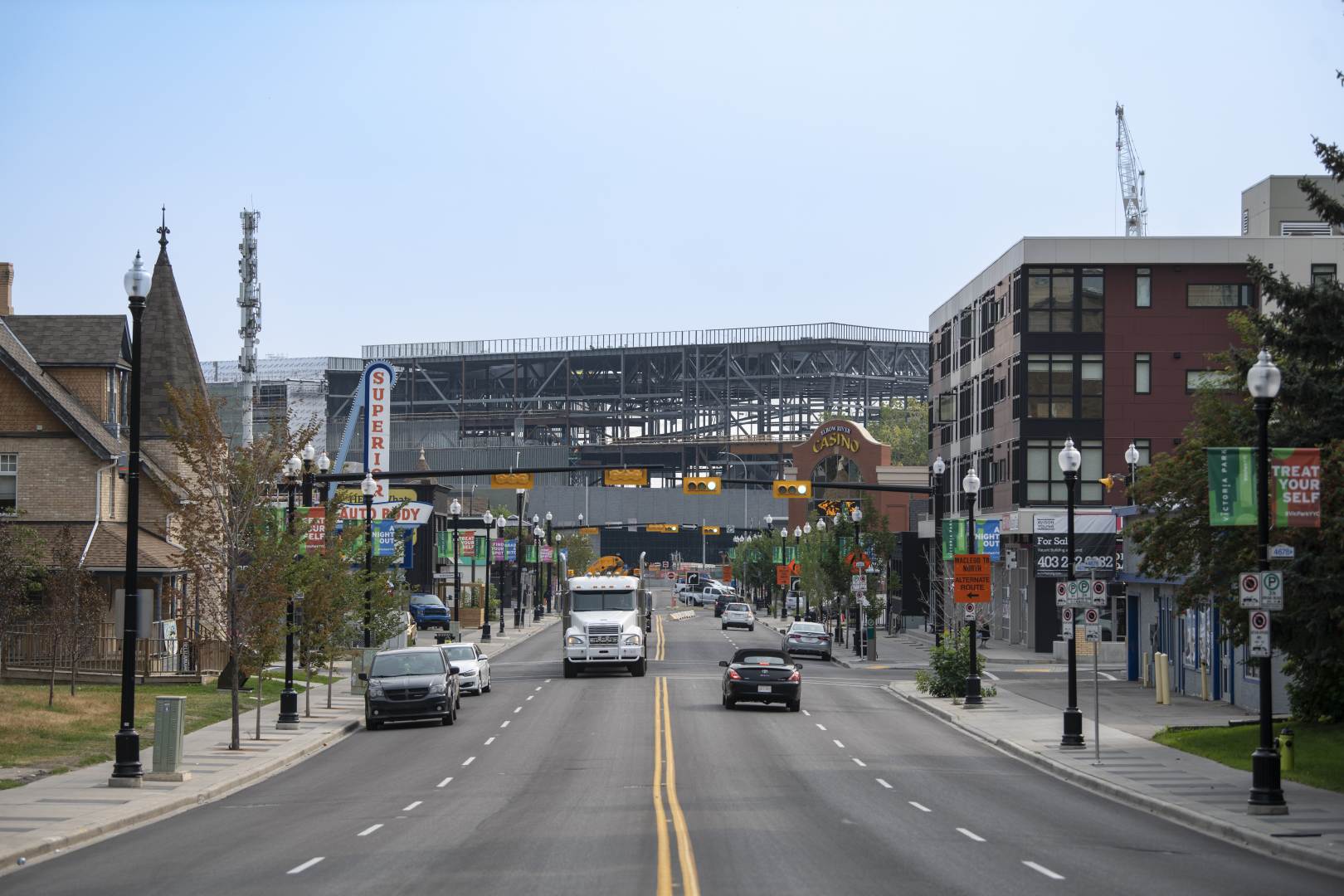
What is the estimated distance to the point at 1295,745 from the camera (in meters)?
32.1

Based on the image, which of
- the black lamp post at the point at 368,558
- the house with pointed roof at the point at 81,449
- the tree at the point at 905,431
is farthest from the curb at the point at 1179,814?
the tree at the point at 905,431

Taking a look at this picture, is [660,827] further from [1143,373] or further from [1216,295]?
[1216,295]

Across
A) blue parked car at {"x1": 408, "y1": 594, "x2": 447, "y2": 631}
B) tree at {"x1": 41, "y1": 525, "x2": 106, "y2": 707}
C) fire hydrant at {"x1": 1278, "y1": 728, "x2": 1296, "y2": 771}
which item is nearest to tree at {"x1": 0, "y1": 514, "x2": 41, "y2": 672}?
tree at {"x1": 41, "y1": 525, "x2": 106, "y2": 707}

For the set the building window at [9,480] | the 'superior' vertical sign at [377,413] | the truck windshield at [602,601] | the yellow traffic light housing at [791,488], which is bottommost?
the truck windshield at [602,601]

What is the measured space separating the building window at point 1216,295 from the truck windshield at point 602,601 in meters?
33.3

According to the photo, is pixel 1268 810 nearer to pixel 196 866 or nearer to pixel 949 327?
pixel 196 866

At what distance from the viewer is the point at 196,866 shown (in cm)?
1877

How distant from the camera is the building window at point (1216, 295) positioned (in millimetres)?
74438

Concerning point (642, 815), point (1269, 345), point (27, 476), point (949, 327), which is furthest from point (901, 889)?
point (949, 327)

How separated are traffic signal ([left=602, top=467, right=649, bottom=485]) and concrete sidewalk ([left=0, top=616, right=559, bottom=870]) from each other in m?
25.7

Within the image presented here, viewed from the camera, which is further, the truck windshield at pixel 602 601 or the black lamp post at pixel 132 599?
the truck windshield at pixel 602 601

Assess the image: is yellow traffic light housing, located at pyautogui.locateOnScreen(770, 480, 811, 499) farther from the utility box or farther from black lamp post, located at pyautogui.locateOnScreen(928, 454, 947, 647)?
the utility box

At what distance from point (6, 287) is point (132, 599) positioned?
3359 cm

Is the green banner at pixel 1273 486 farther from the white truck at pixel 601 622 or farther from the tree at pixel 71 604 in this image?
the white truck at pixel 601 622
